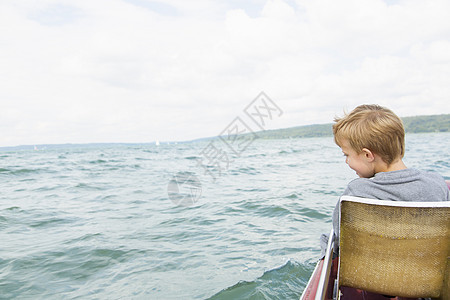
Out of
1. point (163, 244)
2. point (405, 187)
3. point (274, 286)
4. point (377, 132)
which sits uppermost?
point (377, 132)

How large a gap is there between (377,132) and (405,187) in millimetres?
391

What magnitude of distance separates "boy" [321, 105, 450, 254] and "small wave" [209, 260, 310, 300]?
215 centimetres

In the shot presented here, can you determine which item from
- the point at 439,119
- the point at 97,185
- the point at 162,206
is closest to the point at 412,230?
the point at 162,206

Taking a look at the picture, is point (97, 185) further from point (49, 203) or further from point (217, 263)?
point (217, 263)

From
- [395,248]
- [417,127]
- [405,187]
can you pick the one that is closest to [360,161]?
[405,187]

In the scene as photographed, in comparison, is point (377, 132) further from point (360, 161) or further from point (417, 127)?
point (417, 127)

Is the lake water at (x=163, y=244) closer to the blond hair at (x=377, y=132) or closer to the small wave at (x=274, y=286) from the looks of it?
the small wave at (x=274, y=286)

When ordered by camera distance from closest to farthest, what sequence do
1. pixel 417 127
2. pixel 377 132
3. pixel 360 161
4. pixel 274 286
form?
pixel 377 132 → pixel 360 161 → pixel 274 286 → pixel 417 127

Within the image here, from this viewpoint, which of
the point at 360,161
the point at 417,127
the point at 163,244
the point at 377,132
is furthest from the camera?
the point at 417,127

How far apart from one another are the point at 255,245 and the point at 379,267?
3781mm

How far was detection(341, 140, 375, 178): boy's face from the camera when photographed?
226 cm

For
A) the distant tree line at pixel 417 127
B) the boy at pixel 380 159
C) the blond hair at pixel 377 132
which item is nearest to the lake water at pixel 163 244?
the boy at pixel 380 159

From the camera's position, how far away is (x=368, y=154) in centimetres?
221

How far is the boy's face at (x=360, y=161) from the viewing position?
2.26 metres
